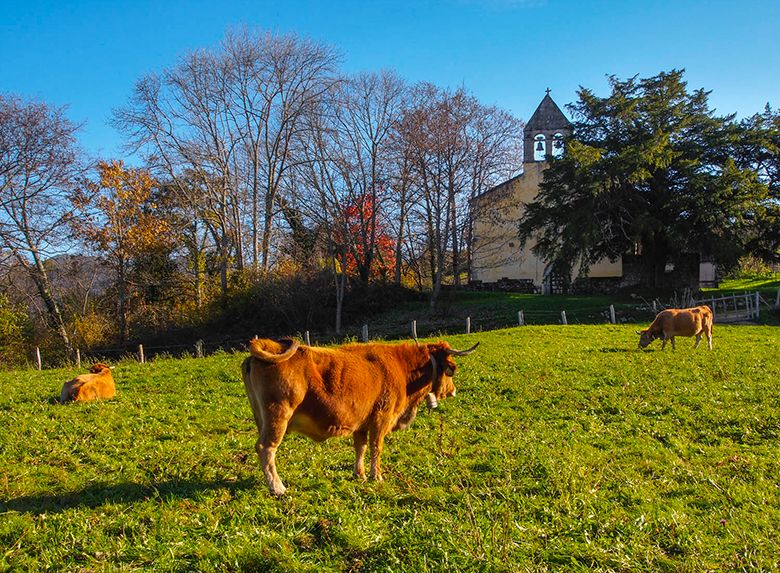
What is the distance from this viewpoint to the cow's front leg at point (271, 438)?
5.59m

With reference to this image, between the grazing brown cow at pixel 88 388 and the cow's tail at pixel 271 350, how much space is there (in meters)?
7.08

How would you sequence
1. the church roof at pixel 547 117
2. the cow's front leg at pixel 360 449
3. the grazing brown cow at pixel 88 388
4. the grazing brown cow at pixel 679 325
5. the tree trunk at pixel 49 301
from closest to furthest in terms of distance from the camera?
1. the cow's front leg at pixel 360 449
2. the grazing brown cow at pixel 88 388
3. the grazing brown cow at pixel 679 325
4. the tree trunk at pixel 49 301
5. the church roof at pixel 547 117

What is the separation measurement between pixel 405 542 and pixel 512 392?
7.44 metres

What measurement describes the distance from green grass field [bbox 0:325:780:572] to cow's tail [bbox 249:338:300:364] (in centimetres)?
146

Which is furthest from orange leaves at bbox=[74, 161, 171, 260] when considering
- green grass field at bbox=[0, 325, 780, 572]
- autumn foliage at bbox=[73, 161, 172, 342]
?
green grass field at bbox=[0, 325, 780, 572]

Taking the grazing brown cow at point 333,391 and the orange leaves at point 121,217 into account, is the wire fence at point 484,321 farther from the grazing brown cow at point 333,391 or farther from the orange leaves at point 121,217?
the grazing brown cow at point 333,391

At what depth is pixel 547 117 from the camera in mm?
48031

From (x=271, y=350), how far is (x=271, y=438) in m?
0.93

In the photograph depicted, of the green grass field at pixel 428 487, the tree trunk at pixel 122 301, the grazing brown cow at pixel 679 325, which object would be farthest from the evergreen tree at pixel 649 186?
the tree trunk at pixel 122 301

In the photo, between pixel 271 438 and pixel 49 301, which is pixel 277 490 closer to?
pixel 271 438

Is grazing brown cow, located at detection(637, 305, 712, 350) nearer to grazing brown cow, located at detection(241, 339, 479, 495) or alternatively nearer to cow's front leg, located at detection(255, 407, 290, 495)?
grazing brown cow, located at detection(241, 339, 479, 495)

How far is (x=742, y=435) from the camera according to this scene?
8250 mm

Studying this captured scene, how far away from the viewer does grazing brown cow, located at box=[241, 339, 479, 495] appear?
18.5 ft

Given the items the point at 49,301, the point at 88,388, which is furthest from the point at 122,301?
the point at 88,388
